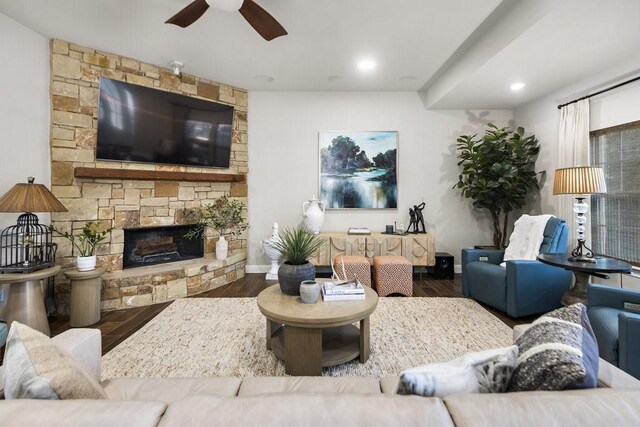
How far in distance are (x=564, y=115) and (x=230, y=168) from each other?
4.48 metres

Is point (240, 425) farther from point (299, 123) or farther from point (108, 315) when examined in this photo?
point (299, 123)

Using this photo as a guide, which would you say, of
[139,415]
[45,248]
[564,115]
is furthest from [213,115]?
[564,115]

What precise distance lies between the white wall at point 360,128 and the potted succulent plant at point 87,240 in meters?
2.02

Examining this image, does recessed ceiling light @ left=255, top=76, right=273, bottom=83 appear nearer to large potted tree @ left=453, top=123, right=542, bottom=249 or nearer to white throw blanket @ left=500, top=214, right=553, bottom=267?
large potted tree @ left=453, top=123, right=542, bottom=249

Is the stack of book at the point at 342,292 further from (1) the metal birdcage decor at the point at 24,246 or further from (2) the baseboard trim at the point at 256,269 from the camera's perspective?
(2) the baseboard trim at the point at 256,269

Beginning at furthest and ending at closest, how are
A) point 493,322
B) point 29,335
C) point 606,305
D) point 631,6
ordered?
point 493,322 < point 631,6 < point 606,305 < point 29,335

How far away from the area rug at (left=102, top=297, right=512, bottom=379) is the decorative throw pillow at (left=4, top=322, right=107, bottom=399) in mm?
1327

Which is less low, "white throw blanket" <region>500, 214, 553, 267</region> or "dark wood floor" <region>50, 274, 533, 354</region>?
"white throw blanket" <region>500, 214, 553, 267</region>

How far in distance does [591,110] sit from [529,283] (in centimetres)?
222

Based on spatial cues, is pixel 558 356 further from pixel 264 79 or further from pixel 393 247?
pixel 264 79

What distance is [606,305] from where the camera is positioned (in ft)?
6.54

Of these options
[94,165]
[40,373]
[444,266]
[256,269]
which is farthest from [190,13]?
[444,266]

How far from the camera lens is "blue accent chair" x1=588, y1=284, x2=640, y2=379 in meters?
1.56

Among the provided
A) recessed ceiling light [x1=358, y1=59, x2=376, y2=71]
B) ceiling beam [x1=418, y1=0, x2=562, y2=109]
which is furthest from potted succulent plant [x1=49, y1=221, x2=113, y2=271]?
ceiling beam [x1=418, y1=0, x2=562, y2=109]
